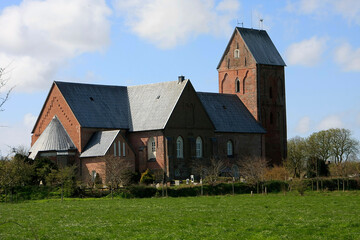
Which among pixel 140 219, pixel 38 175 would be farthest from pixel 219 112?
pixel 140 219

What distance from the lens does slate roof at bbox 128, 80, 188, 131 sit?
70812 mm

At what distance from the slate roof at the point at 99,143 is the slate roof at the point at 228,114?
1402 centimetres

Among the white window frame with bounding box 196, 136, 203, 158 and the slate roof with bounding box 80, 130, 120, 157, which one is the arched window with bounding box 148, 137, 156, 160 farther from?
the white window frame with bounding box 196, 136, 203, 158

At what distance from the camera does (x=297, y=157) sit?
95500 mm

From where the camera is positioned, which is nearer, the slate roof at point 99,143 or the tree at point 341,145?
the slate roof at point 99,143

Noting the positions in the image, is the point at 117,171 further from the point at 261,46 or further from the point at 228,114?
the point at 261,46

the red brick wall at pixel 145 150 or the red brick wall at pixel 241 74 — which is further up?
the red brick wall at pixel 241 74

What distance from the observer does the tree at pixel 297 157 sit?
79.9m

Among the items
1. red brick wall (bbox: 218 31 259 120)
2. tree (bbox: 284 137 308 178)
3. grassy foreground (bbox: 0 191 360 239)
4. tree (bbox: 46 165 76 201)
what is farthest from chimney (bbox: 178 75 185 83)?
grassy foreground (bbox: 0 191 360 239)

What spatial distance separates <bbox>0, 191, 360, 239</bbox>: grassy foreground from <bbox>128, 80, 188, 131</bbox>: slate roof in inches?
1309

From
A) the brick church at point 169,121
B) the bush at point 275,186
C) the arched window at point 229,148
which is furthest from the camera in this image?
the arched window at point 229,148

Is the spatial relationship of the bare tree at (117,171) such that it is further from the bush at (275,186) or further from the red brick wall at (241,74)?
the red brick wall at (241,74)

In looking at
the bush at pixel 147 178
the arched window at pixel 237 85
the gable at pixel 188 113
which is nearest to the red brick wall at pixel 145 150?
the gable at pixel 188 113

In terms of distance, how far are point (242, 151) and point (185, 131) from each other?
9905mm
